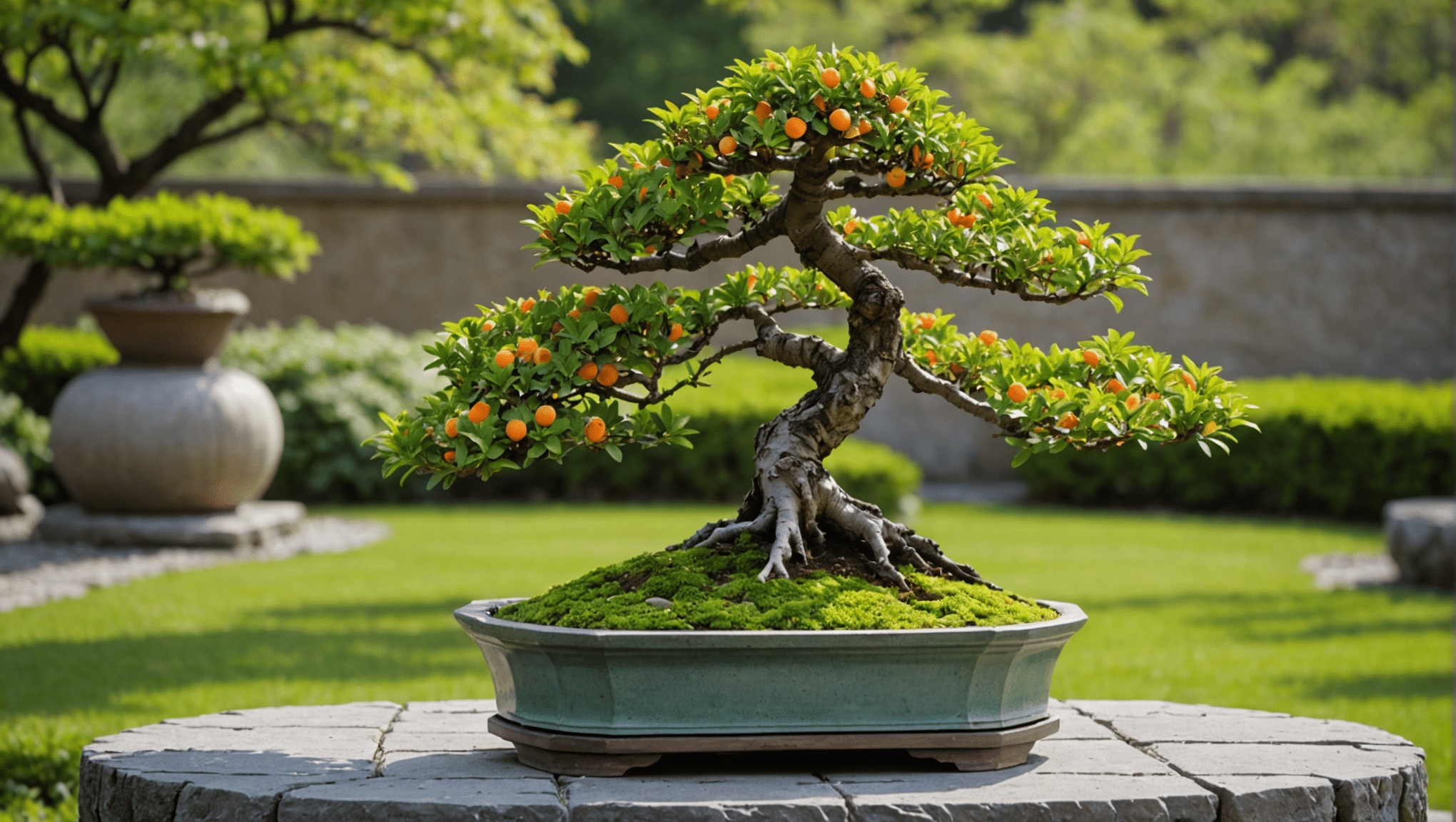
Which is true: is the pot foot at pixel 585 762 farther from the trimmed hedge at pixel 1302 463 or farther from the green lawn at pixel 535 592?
the trimmed hedge at pixel 1302 463

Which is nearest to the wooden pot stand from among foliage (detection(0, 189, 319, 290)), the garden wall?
foliage (detection(0, 189, 319, 290))

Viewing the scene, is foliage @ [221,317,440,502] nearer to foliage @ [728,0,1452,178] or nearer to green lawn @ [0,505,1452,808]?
green lawn @ [0,505,1452,808]

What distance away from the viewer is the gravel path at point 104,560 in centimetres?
634

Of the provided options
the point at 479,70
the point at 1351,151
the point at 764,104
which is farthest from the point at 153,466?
the point at 1351,151

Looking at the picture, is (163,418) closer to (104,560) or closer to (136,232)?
(104,560)

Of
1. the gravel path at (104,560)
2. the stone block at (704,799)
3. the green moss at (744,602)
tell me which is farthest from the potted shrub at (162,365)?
the stone block at (704,799)

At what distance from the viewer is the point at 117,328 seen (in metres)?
7.64

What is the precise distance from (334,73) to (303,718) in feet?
21.1

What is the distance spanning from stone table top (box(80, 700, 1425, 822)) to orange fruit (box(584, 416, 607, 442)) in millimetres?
602

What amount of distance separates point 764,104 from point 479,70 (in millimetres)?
7413

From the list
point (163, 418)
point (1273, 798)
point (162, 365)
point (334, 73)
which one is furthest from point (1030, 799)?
point (334, 73)

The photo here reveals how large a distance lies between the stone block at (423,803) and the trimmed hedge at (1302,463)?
8143 millimetres

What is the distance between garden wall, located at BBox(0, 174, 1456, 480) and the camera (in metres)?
11.7

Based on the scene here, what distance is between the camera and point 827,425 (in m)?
2.74
